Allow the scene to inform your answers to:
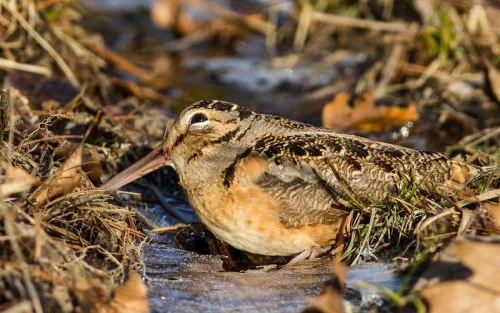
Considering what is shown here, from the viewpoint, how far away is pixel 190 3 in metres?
9.07

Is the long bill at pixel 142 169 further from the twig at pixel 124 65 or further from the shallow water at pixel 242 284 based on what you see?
the twig at pixel 124 65

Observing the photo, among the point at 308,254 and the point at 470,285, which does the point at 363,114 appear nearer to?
the point at 308,254

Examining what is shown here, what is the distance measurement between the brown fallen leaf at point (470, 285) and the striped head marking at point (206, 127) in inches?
60.1

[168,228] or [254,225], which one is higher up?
[254,225]

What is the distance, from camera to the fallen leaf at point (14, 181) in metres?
3.40

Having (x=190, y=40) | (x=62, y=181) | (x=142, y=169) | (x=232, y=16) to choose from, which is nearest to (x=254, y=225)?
(x=142, y=169)

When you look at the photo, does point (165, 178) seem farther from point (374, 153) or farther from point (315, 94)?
point (315, 94)

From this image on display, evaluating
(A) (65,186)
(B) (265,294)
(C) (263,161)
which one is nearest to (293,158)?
(C) (263,161)

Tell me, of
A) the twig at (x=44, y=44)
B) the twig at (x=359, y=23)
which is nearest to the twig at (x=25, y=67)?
the twig at (x=44, y=44)

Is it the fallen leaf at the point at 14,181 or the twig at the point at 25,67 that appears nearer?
the fallen leaf at the point at 14,181

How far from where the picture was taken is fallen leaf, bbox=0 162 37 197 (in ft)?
11.2

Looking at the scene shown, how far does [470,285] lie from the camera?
3.33 meters

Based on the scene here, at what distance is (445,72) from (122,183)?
11.3 feet

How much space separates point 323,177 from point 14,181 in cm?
151
